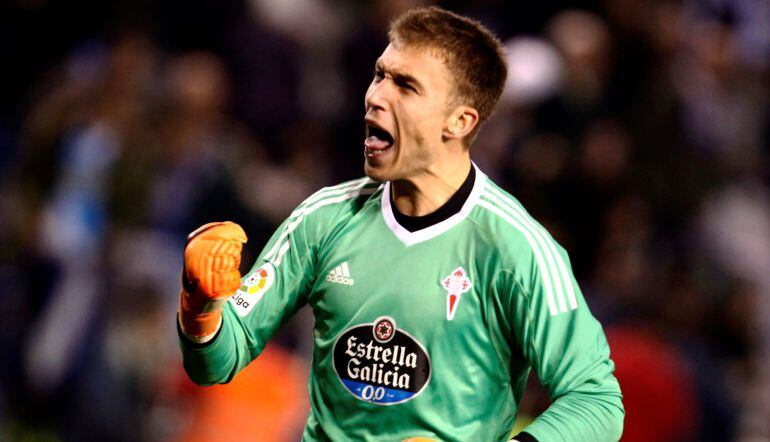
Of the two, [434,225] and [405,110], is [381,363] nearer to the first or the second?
[434,225]

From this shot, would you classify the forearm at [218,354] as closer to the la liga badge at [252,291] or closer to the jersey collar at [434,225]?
the la liga badge at [252,291]

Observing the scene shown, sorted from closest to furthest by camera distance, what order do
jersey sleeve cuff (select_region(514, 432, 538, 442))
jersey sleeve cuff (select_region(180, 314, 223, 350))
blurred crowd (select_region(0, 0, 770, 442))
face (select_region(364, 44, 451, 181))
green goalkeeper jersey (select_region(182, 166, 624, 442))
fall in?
1. jersey sleeve cuff (select_region(514, 432, 538, 442))
2. green goalkeeper jersey (select_region(182, 166, 624, 442))
3. jersey sleeve cuff (select_region(180, 314, 223, 350))
4. face (select_region(364, 44, 451, 181))
5. blurred crowd (select_region(0, 0, 770, 442))

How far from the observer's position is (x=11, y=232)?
27.3ft

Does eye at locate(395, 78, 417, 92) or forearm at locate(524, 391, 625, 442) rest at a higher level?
eye at locate(395, 78, 417, 92)

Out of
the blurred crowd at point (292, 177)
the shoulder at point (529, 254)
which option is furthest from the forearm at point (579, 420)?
the blurred crowd at point (292, 177)

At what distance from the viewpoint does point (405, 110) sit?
400 cm

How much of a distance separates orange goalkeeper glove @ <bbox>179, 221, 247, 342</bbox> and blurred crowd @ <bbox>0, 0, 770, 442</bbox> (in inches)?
109

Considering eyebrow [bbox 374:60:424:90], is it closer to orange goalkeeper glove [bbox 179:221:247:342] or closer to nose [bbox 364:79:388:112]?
nose [bbox 364:79:388:112]

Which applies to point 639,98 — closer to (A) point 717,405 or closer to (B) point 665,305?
(B) point 665,305

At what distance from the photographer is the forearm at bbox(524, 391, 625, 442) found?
12.0 feet

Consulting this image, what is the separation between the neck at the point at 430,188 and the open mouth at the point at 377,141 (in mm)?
137

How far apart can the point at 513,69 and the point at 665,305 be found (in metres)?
2.00

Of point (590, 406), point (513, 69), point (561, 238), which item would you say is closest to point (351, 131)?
point (513, 69)

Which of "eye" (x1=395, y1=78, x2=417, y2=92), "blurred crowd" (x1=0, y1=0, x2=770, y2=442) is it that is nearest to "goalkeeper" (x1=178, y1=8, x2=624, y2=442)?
"eye" (x1=395, y1=78, x2=417, y2=92)
